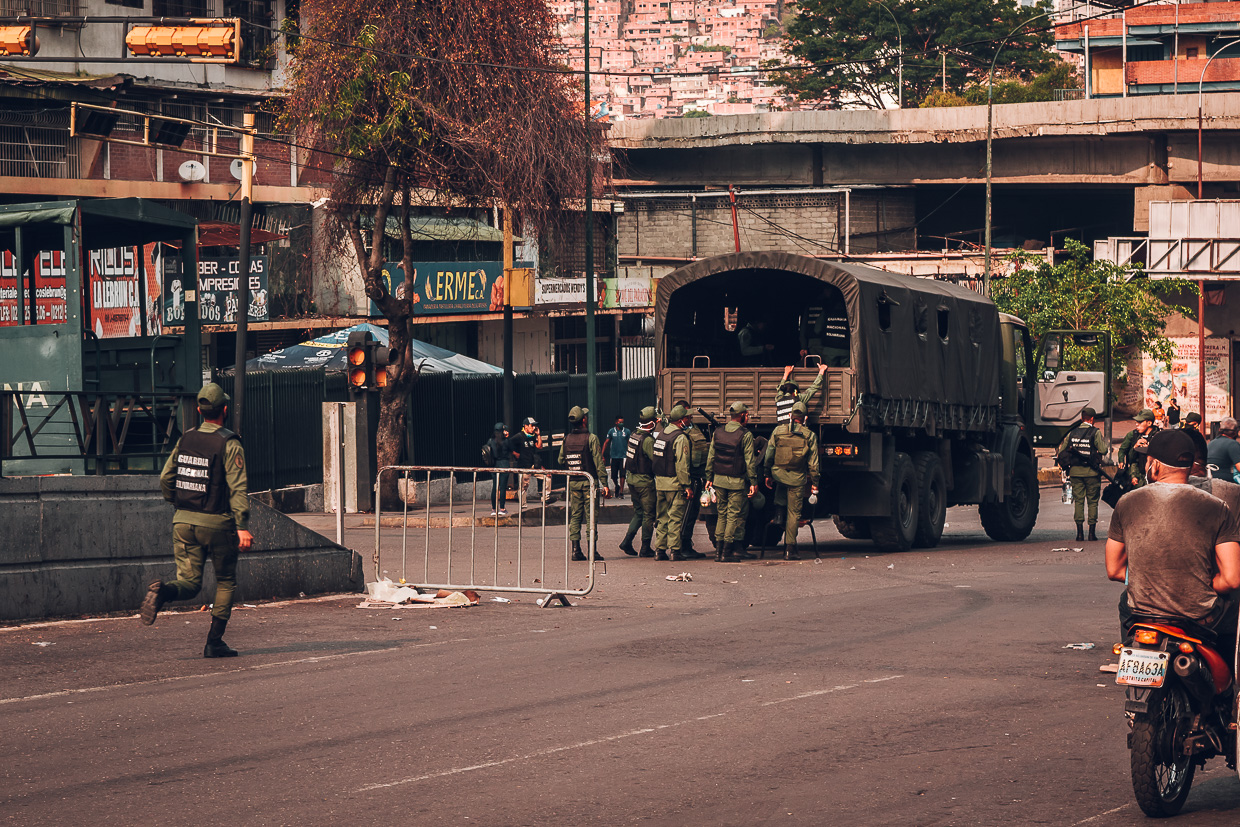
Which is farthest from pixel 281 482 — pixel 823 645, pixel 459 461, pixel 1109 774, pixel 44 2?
pixel 1109 774

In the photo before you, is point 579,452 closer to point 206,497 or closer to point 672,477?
point 672,477

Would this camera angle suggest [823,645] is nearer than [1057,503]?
Yes

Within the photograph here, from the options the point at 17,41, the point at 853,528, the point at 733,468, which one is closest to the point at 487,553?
the point at 733,468

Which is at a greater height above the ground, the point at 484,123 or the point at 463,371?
the point at 484,123

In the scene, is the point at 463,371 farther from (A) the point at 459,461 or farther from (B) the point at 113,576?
(B) the point at 113,576

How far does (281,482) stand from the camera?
2653 centimetres

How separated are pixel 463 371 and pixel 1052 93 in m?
49.3

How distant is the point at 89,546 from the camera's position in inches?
477

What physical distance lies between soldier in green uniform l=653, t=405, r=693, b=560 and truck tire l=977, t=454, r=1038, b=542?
600 centimetres

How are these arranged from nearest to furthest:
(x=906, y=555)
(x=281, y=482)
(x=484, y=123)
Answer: (x=906, y=555) → (x=484, y=123) → (x=281, y=482)

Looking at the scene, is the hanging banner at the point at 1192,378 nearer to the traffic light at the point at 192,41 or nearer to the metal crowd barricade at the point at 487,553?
the metal crowd barricade at the point at 487,553

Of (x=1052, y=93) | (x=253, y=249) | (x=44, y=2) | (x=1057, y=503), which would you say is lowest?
(x=1057, y=503)

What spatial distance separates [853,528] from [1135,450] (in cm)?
405

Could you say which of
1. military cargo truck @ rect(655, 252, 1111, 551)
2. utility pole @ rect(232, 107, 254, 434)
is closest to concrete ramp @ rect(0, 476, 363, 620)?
military cargo truck @ rect(655, 252, 1111, 551)
